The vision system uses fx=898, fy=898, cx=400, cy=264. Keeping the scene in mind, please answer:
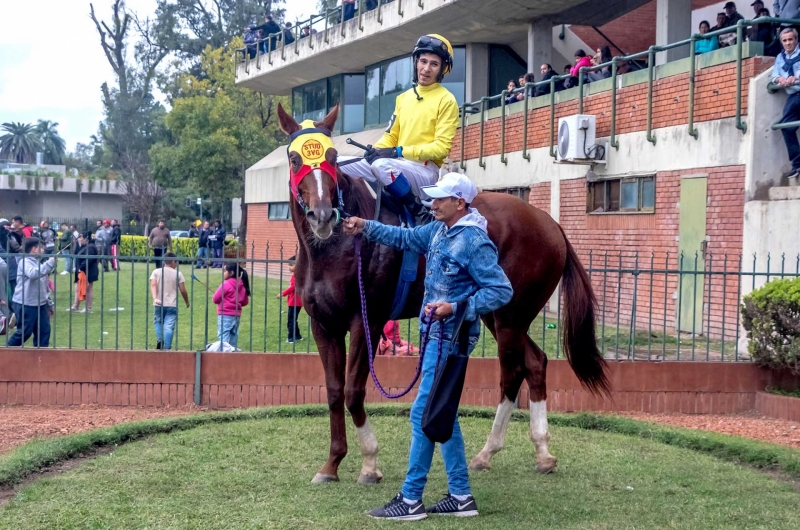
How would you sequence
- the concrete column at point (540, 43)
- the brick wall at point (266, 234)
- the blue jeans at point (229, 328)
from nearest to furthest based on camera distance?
the blue jeans at point (229, 328)
the concrete column at point (540, 43)
the brick wall at point (266, 234)

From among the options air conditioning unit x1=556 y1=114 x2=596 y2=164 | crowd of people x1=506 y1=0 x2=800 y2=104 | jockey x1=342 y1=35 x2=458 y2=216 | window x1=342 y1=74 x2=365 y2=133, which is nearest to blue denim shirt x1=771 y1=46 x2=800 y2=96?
crowd of people x1=506 y1=0 x2=800 y2=104

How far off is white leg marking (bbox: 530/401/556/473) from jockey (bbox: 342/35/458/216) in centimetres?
176

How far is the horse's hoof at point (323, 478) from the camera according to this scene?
620 cm

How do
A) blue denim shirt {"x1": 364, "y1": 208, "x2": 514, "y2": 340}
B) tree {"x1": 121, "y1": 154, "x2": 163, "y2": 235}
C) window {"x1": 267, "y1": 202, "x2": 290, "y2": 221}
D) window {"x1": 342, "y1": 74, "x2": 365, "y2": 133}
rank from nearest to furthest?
blue denim shirt {"x1": 364, "y1": 208, "x2": 514, "y2": 340}
window {"x1": 342, "y1": 74, "x2": 365, "y2": 133}
window {"x1": 267, "y1": 202, "x2": 290, "y2": 221}
tree {"x1": 121, "y1": 154, "x2": 163, "y2": 235}

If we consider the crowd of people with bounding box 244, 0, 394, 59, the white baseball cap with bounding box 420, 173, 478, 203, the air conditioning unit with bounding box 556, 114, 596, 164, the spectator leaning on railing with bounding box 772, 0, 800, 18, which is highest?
the crowd of people with bounding box 244, 0, 394, 59

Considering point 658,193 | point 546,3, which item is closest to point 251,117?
point 546,3

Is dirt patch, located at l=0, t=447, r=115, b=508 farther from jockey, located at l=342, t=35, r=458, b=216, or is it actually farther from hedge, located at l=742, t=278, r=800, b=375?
hedge, located at l=742, t=278, r=800, b=375

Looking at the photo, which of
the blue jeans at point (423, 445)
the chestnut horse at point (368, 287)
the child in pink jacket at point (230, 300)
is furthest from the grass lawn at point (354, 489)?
the child in pink jacket at point (230, 300)

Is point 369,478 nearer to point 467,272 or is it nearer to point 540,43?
point 467,272

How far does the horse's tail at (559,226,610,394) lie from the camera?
739 cm

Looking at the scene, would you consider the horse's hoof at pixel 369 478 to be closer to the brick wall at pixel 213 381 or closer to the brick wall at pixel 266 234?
the brick wall at pixel 213 381

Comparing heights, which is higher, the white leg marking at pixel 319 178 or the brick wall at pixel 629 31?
the brick wall at pixel 629 31

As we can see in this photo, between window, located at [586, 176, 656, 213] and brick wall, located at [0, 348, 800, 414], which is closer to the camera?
brick wall, located at [0, 348, 800, 414]

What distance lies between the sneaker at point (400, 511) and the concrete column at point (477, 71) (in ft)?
66.1
